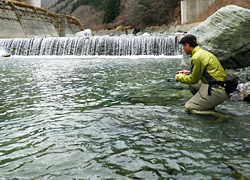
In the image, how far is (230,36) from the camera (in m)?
8.91

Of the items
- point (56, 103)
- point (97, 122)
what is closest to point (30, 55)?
point (56, 103)

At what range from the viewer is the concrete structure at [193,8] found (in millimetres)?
37219

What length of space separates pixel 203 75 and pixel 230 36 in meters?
4.79

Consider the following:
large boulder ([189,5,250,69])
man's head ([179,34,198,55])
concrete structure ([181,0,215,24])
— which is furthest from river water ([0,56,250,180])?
concrete structure ([181,0,215,24])

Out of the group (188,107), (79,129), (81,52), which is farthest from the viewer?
(81,52)

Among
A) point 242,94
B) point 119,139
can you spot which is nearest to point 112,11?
point 242,94

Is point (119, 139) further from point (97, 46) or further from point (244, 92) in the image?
point (97, 46)

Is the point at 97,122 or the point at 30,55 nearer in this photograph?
the point at 97,122

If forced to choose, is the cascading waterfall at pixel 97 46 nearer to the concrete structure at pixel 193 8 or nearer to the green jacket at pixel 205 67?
the concrete structure at pixel 193 8

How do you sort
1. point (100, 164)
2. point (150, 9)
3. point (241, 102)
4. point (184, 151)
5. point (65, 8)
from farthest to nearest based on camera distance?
point (65, 8) → point (150, 9) → point (241, 102) → point (184, 151) → point (100, 164)

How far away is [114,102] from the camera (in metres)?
6.44

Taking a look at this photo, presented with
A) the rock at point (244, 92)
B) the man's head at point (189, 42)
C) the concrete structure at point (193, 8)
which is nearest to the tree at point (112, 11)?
the concrete structure at point (193, 8)

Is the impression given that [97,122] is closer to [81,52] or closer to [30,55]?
[81,52]

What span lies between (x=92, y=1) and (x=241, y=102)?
292ft
